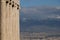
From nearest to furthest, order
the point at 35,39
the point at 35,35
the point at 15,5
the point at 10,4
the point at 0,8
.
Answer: the point at 0,8 → the point at 10,4 → the point at 15,5 → the point at 35,39 → the point at 35,35

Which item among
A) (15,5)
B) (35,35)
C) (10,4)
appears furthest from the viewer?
(35,35)

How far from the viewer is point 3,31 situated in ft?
94.2

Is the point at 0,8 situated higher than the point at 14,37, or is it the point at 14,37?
the point at 0,8

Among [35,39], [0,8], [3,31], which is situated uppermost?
[0,8]

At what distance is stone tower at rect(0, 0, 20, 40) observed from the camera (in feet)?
93.7

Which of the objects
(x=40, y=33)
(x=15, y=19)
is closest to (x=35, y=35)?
(x=40, y=33)

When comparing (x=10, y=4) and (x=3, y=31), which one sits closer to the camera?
(x=3, y=31)

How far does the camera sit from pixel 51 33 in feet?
506

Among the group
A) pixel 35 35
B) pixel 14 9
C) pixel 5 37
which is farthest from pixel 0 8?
pixel 35 35

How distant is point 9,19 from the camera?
31.0m

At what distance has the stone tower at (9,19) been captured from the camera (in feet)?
93.7

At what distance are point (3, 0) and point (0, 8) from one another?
899mm

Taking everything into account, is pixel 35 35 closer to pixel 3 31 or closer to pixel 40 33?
pixel 40 33

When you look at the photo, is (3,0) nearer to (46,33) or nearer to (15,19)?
(15,19)
